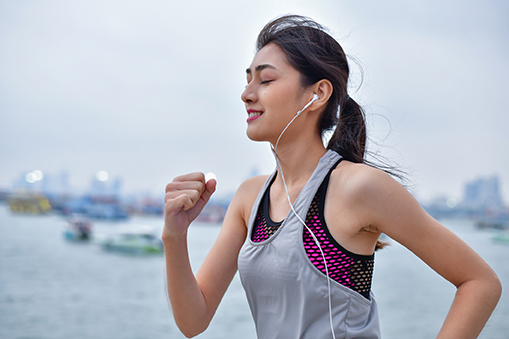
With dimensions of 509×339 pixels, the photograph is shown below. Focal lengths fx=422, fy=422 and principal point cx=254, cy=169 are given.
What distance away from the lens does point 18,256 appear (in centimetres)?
2484

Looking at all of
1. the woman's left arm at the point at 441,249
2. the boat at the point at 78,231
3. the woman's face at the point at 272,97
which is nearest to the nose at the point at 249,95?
the woman's face at the point at 272,97

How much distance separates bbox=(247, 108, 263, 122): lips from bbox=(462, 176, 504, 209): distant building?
731 inches

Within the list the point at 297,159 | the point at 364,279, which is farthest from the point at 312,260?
the point at 297,159

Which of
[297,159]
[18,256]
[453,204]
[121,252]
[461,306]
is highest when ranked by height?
[297,159]

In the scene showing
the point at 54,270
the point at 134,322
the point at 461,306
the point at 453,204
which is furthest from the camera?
the point at 54,270

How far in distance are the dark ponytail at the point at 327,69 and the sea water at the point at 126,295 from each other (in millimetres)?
12397

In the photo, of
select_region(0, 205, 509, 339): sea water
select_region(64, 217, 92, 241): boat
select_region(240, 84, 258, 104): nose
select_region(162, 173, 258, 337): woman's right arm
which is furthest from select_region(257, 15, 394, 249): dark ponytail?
select_region(64, 217, 92, 241): boat

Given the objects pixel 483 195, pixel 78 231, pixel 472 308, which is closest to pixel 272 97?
pixel 472 308

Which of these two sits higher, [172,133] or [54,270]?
[172,133]

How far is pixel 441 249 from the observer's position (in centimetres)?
82

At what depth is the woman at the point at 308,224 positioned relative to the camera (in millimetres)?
833

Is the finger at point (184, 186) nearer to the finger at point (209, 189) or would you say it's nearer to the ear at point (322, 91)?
the finger at point (209, 189)

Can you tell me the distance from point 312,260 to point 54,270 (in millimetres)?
24950

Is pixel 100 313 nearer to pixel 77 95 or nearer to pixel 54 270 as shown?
pixel 54 270
